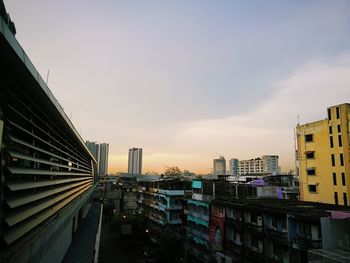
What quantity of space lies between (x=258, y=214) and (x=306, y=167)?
17933mm

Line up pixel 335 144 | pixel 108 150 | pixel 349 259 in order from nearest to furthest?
pixel 349 259 → pixel 335 144 → pixel 108 150

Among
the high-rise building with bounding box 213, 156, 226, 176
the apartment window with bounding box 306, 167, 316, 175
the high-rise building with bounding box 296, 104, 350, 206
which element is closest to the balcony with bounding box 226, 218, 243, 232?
the high-rise building with bounding box 296, 104, 350, 206

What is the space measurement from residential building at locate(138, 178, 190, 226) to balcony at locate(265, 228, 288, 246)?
2102 centimetres

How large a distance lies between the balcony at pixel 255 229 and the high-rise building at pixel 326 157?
608 inches

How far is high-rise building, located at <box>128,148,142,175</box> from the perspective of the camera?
15825 centimetres

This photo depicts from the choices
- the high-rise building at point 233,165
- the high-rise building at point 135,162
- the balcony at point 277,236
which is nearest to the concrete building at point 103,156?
the high-rise building at point 135,162

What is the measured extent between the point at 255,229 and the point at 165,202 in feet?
73.5

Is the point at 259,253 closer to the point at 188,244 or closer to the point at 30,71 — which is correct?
the point at 188,244

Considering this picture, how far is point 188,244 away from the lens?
3459 cm

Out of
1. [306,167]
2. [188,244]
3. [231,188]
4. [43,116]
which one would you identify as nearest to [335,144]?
[306,167]

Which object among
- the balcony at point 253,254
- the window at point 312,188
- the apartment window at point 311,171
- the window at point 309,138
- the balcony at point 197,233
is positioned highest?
the window at point 309,138

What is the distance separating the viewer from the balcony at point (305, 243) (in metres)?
16.4

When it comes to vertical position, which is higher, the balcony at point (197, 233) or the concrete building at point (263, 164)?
the concrete building at point (263, 164)

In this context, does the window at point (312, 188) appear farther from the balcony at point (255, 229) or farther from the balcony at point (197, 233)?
the balcony at point (255, 229)
